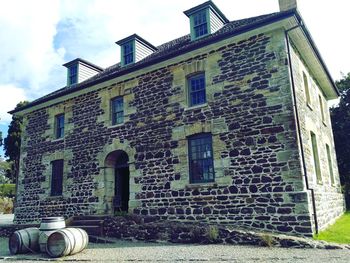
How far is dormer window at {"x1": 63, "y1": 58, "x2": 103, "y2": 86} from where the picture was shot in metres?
17.3

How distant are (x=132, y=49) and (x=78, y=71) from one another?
4.11 meters

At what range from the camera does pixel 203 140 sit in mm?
11211

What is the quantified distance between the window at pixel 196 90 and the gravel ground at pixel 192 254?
17.3ft

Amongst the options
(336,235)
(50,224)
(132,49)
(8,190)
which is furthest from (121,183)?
(8,190)

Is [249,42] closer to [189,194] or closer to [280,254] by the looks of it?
[189,194]

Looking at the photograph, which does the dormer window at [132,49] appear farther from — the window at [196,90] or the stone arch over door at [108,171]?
the stone arch over door at [108,171]

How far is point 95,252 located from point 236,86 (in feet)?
22.7

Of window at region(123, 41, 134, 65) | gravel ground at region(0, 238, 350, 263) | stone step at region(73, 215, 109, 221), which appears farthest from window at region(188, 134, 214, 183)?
window at region(123, 41, 134, 65)

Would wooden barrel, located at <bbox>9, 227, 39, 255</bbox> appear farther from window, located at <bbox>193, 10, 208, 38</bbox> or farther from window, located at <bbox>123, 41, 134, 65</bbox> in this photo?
window, located at <bbox>193, 10, 208, 38</bbox>

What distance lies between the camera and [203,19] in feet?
42.7

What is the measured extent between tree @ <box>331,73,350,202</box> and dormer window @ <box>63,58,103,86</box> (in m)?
16.4

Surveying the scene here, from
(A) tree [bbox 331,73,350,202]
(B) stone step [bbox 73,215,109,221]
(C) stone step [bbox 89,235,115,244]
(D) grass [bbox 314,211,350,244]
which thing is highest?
(A) tree [bbox 331,73,350,202]

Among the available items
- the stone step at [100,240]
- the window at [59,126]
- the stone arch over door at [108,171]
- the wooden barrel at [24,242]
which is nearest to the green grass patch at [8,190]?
the window at [59,126]

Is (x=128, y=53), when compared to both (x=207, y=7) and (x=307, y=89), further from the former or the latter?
(x=307, y=89)
